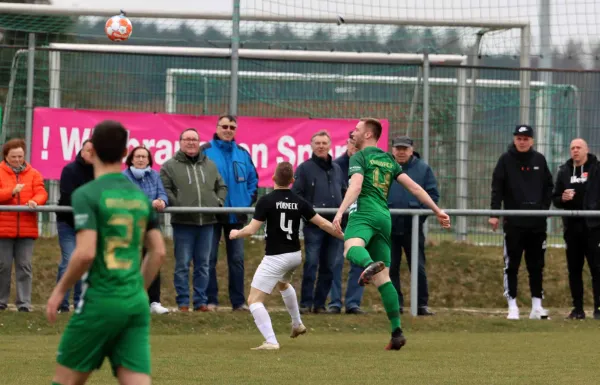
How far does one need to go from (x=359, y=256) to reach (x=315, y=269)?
3766 millimetres

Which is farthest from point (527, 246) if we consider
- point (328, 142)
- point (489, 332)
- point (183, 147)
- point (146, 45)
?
point (146, 45)

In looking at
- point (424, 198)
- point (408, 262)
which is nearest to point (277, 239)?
point (424, 198)

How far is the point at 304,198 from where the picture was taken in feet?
47.1

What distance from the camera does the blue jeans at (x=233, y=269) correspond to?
1420cm

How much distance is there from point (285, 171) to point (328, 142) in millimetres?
3139

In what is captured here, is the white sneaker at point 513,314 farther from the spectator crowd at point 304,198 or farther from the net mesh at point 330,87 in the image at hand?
the net mesh at point 330,87

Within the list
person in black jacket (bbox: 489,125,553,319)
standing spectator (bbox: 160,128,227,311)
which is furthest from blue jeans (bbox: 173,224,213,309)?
person in black jacket (bbox: 489,125,553,319)

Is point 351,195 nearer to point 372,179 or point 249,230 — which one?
point 372,179

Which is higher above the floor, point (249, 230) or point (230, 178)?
point (230, 178)

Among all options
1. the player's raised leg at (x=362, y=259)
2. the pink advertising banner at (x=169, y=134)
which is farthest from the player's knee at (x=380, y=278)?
the pink advertising banner at (x=169, y=134)

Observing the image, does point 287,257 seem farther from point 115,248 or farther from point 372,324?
point 115,248

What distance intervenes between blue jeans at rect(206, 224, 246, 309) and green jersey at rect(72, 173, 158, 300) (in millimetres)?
8291

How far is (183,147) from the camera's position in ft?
45.9

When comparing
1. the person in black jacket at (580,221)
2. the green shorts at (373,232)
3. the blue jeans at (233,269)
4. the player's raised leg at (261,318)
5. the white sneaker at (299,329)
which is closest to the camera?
the green shorts at (373,232)
